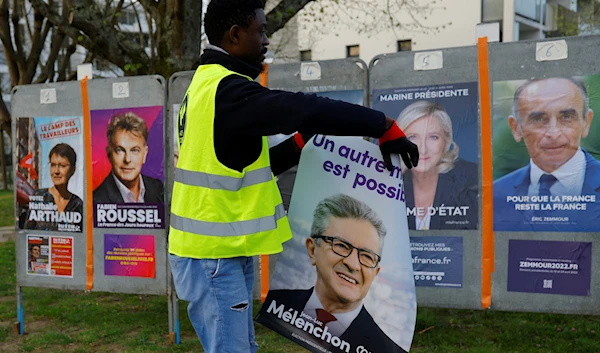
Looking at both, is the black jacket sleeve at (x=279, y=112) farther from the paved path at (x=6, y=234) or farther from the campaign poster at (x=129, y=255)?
the paved path at (x=6, y=234)

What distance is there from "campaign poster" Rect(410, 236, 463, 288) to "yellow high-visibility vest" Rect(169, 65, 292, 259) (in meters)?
2.29

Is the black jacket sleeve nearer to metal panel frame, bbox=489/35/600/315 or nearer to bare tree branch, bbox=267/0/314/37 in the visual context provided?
metal panel frame, bbox=489/35/600/315

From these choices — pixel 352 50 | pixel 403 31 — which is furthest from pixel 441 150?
pixel 352 50

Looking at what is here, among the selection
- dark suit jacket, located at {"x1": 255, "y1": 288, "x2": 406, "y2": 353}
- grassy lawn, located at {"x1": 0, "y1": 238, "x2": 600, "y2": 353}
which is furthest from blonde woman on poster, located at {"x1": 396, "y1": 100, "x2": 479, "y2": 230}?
dark suit jacket, located at {"x1": 255, "y1": 288, "x2": 406, "y2": 353}

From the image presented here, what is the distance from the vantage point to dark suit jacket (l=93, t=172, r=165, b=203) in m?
5.21

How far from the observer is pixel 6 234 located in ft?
44.7

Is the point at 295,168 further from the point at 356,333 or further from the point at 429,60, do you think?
the point at 356,333

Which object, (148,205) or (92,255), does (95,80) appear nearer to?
(148,205)

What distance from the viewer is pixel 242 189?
2.49 m

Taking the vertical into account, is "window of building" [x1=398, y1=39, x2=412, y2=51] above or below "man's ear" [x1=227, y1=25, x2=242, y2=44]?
above

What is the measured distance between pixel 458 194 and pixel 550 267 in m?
0.78

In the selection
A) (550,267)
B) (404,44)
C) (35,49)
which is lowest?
(550,267)

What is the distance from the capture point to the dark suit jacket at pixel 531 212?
4.18 m

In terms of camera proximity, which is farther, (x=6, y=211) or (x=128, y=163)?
(x=6, y=211)
